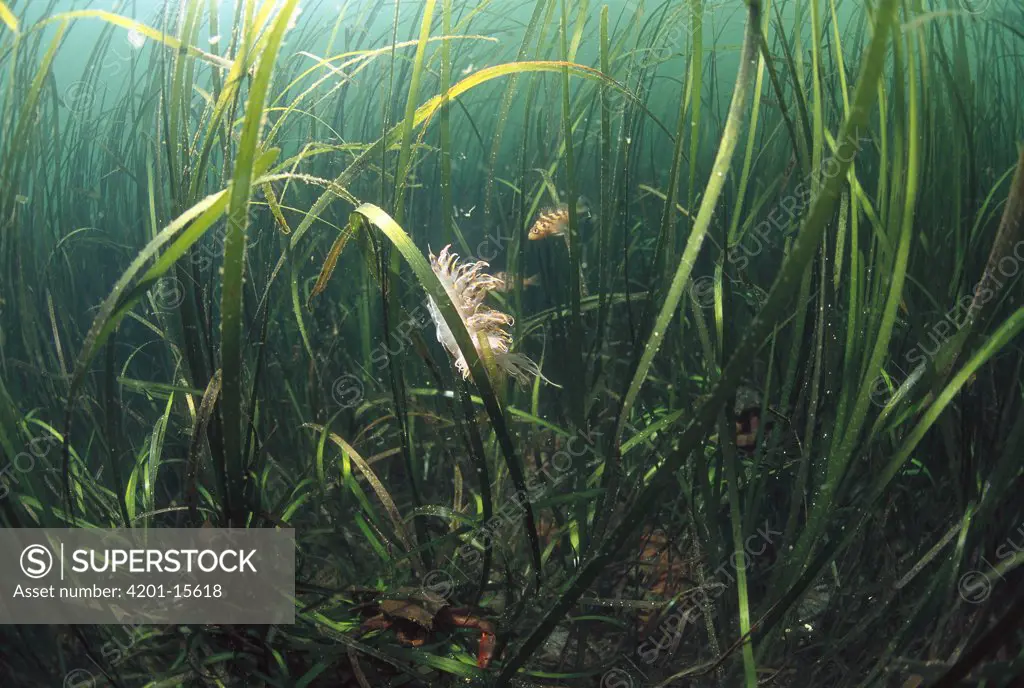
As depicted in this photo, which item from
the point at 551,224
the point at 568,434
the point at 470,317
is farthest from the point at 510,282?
the point at 470,317

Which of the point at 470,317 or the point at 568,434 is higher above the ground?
the point at 470,317

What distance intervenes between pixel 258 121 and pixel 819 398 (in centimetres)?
124

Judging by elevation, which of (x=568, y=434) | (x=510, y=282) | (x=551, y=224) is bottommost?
(x=568, y=434)

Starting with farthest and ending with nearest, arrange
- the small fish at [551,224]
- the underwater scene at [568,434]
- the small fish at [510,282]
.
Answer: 1. the small fish at [551,224]
2. the small fish at [510,282]
3. the underwater scene at [568,434]

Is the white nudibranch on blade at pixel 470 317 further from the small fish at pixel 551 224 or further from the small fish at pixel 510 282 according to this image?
the small fish at pixel 551 224

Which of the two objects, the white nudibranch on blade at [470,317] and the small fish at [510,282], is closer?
the white nudibranch on blade at [470,317]

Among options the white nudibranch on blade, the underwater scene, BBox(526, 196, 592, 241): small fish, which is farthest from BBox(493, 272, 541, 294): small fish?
the white nudibranch on blade

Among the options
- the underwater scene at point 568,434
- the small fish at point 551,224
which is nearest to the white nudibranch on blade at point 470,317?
the underwater scene at point 568,434

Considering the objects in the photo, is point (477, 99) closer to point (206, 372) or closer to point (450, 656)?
point (206, 372)

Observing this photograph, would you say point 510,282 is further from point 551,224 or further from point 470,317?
point 470,317

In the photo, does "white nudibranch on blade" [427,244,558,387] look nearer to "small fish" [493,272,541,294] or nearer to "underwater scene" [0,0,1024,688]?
"underwater scene" [0,0,1024,688]

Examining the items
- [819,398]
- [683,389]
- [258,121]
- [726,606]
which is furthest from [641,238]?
[258,121]

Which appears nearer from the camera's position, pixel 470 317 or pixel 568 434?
pixel 470 317

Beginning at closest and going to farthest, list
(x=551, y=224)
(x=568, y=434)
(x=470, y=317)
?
(x=470, y=317) → (x=568, y=434) → (x=551, y=224)
